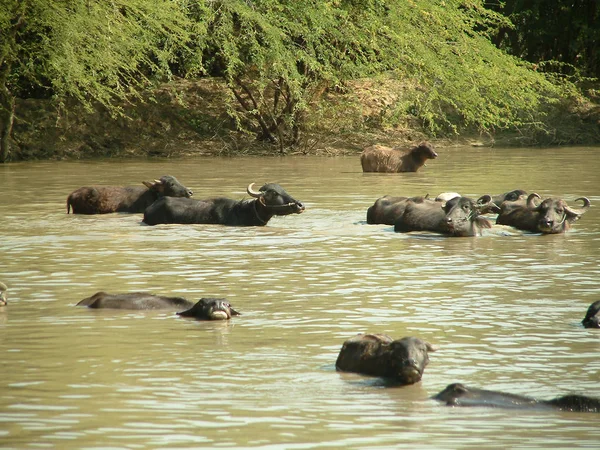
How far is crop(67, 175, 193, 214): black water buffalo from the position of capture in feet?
58.9

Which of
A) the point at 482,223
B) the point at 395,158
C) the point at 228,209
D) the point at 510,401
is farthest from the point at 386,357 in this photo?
the point at 395,158

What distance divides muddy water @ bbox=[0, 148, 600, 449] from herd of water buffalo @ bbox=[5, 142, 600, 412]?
16cm

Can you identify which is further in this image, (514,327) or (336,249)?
(336,249)

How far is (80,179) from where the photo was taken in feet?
80.3

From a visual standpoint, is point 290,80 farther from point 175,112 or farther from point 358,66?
point 175,112

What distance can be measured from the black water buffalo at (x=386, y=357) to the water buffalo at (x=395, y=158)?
19045 millimetres

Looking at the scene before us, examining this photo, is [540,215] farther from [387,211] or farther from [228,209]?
[228,209]

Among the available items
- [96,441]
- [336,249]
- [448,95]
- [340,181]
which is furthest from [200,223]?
[448,95]

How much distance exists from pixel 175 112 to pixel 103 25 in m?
8.53

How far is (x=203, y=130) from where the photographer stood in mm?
34531

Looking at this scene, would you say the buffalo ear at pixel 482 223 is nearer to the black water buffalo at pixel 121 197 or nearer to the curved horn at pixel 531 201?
the curved horn at pixel 531 201

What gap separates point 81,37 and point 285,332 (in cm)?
1860

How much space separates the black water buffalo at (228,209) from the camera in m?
16.3

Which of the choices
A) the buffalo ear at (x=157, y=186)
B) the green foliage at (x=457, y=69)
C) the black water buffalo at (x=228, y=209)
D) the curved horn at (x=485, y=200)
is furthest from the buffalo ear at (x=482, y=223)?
the green foliage at (x=457, y=69)
